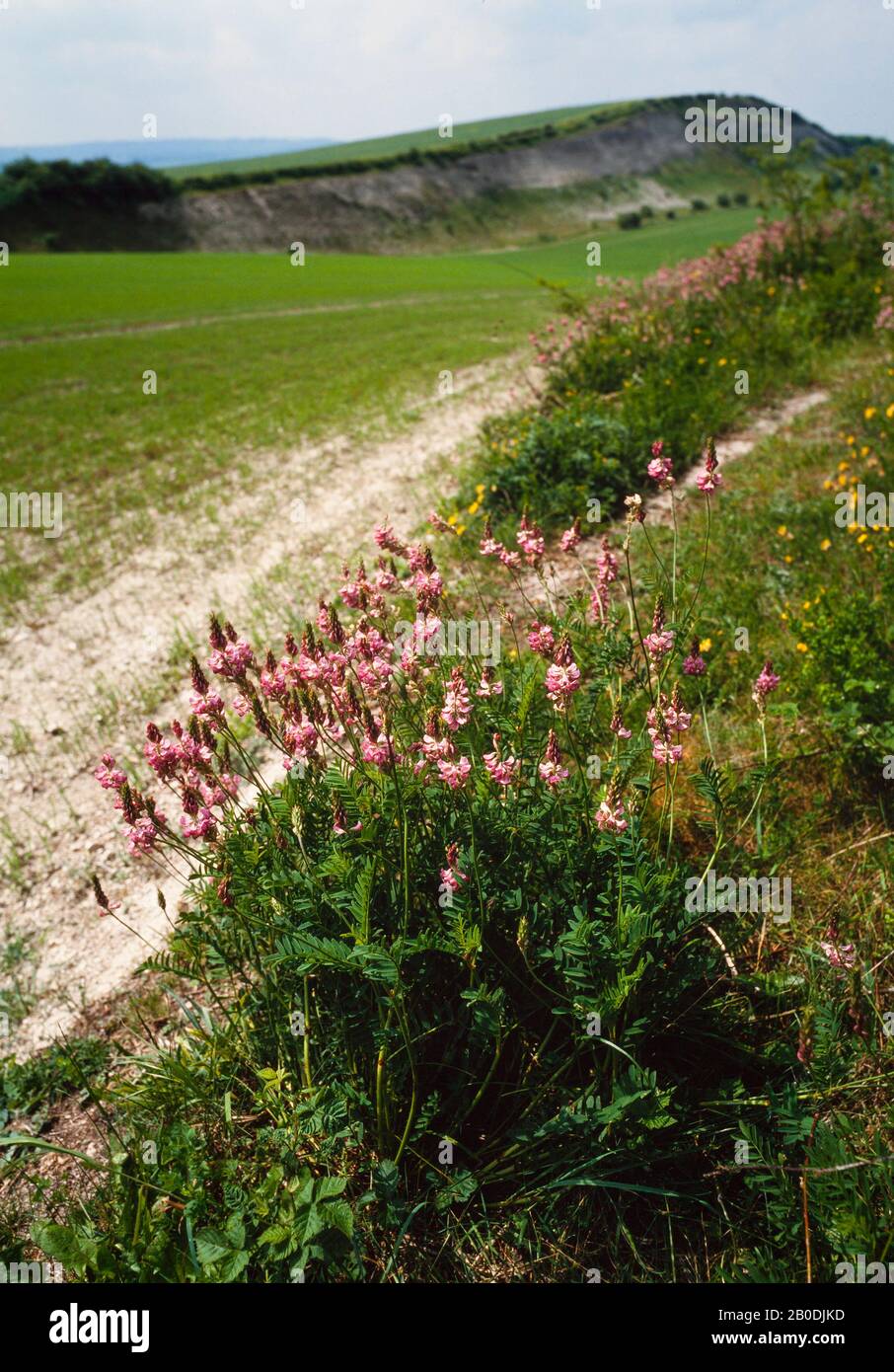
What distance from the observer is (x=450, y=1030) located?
9.32ft

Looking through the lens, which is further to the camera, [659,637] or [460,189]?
[460,189]

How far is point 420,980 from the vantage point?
2.69 meters

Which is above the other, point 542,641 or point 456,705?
point 542,641

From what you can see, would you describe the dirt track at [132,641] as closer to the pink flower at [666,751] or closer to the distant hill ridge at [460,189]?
the pink flower at [666,751]

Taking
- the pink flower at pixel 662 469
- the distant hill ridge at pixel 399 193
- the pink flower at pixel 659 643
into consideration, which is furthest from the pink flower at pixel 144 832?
the distant hill ridge at pixel 399 193

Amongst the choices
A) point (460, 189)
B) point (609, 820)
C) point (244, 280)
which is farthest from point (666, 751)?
point (460, 189)

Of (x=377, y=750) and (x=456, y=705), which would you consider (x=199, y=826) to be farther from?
(x=456, y=705)

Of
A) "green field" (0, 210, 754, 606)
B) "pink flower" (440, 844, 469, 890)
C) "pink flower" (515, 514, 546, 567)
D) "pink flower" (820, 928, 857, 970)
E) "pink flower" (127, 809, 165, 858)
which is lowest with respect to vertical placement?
"pink flower" (820, 928, 857, 970)

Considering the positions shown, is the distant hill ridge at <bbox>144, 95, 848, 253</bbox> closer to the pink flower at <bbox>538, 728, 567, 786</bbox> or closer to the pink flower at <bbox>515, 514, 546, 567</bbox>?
the pink flower at <bbox>515, 514, 546, 567</bbox>

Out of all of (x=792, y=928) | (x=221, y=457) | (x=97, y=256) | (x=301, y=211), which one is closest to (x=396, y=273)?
(x=97, y=256)

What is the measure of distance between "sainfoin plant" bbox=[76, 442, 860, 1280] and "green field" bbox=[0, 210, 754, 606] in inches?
292

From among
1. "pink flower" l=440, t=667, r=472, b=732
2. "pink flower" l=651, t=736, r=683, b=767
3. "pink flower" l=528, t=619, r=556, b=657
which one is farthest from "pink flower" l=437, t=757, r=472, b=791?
"pink flower" l=651, t=736, r=683, b=767

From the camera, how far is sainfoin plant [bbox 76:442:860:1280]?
2.51 m

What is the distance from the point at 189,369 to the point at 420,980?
2067cm
